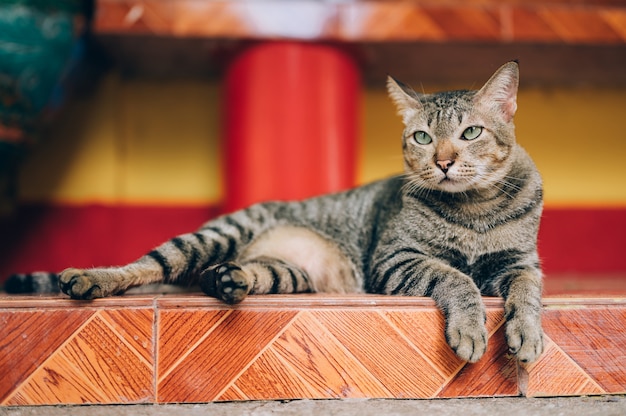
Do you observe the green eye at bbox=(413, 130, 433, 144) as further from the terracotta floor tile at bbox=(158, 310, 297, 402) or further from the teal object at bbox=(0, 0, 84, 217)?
the teal object at bbox=(0, 0, 84, 217)

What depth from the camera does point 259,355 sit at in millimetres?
1263

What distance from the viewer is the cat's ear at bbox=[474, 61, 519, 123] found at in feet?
4.71

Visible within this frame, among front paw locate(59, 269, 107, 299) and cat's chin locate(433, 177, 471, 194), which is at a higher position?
cat's chin locate(433, 177, 471, 194)

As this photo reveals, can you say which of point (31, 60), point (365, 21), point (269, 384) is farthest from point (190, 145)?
point (269, 384)

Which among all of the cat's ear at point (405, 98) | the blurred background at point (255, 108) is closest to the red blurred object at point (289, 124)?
the blurred background at point (255, 108)

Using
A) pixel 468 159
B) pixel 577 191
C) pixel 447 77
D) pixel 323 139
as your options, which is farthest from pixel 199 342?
pixel 577 191

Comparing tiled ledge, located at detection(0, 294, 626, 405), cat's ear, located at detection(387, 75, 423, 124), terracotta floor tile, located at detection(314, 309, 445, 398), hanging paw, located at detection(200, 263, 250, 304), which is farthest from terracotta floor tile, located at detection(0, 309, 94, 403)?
cat's ear, located at detection(387, 75, 423, 124)

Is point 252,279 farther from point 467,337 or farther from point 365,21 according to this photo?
point 365,21

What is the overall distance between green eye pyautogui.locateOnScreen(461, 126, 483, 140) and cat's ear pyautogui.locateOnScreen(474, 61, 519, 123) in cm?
8

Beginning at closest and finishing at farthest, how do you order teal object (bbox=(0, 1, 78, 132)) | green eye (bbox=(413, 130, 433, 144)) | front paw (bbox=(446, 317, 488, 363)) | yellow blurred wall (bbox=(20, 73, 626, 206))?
front paw (bbox=(446, 317, 488, 363)) < green eye (bbox=(413, 130, 433, 144)) < teal object (bbox=(0, 1, 78, 132)) < yellow blurred wall (bbox=(20, 73, 626, 206))

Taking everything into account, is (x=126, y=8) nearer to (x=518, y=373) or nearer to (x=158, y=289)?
(x=158, y=289)

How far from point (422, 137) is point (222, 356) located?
726 mm

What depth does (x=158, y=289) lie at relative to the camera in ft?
5.37

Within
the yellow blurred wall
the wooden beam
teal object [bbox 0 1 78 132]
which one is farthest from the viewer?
the yellow blurred wall
